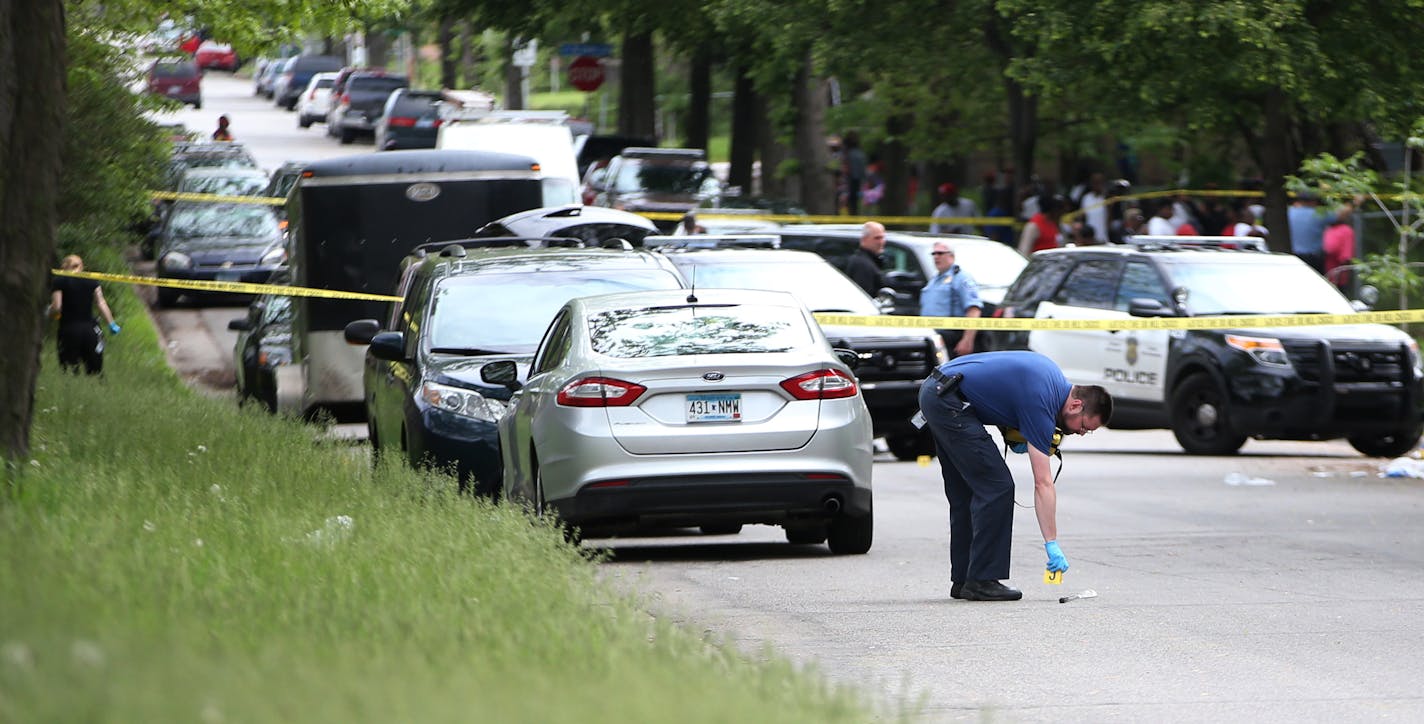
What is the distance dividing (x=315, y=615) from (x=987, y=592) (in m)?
4.78

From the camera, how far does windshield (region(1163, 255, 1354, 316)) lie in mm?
19078

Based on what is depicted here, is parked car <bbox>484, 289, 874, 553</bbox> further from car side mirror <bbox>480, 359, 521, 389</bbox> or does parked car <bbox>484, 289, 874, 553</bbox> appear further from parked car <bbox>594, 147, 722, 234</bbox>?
parked car <bbox>594, 147, 722, 234</bbox>

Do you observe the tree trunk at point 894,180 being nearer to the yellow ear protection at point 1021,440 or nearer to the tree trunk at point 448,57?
the tree trunk at point 448,57

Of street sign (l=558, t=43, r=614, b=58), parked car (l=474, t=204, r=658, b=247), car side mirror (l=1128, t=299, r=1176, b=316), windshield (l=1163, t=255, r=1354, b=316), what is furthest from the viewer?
street sign (l=558, t=43, r=614, b=58)

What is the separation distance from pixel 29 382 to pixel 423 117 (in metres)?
40.9

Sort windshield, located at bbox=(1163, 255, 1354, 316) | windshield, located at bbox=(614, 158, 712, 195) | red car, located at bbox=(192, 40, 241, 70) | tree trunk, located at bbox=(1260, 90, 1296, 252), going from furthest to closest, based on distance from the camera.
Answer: red car, located at bbox=(192, 40, 241, 70) < windshield, located at bbox=(614, 158, 712, 195) < tree trunk, located at bbox=(1260, 90, 1296, 252) < windshield, located at bbox=(1163, 255, 1354, 316)

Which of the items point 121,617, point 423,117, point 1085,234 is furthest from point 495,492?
point 423,117

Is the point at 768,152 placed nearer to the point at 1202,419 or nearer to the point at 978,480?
the point at 1202,419

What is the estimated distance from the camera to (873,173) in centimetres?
4594

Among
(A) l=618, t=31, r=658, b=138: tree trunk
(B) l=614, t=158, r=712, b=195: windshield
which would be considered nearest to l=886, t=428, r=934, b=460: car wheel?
(B) l=614, t=158, r=712, b=195: windshield

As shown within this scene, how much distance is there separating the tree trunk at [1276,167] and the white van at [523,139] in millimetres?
9445

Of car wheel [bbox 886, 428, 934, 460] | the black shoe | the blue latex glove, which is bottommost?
car wheel [bbox 886, 428, 934, 460]

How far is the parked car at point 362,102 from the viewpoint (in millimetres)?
58875

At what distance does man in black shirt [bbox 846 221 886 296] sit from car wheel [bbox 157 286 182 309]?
530 inches
